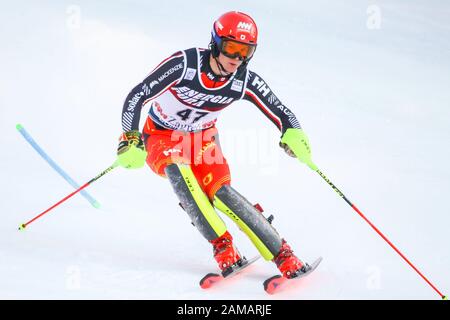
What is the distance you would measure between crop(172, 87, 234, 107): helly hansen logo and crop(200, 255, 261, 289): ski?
979 millimetres

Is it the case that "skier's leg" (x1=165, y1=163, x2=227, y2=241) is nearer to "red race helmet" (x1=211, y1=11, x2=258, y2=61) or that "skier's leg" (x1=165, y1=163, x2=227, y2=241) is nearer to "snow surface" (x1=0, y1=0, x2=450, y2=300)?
"snow surface" (x1=0, y1=0, x2=450, y2=300)

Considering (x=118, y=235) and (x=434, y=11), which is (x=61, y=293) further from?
(x=434, y=11)

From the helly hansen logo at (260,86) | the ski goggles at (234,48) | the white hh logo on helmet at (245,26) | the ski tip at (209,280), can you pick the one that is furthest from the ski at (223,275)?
the white hh logo on helmet at (245,26)

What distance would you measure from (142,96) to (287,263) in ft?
4.23

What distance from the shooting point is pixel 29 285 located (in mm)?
3711

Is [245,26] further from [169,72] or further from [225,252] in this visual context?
[225,252]

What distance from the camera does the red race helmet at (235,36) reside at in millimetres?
4012

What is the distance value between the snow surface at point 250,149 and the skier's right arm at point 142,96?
0.71 m

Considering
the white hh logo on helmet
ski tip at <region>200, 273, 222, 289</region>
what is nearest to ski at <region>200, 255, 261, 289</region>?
ski tip at <region>200, 273, 222, 289</region>

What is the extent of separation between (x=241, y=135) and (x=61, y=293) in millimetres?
3735

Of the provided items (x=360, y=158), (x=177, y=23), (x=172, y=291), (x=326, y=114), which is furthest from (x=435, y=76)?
(x=172, y=291)

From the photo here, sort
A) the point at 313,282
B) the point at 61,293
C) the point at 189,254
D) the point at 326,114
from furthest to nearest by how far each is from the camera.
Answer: the point at 326,114, the point at 189,254, the point at 313,282, the point at 61,293

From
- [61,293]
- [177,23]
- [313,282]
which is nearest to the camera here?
[61,293]

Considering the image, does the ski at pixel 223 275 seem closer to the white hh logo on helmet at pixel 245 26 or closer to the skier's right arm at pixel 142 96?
the skier's right arm at pixel 142 96
